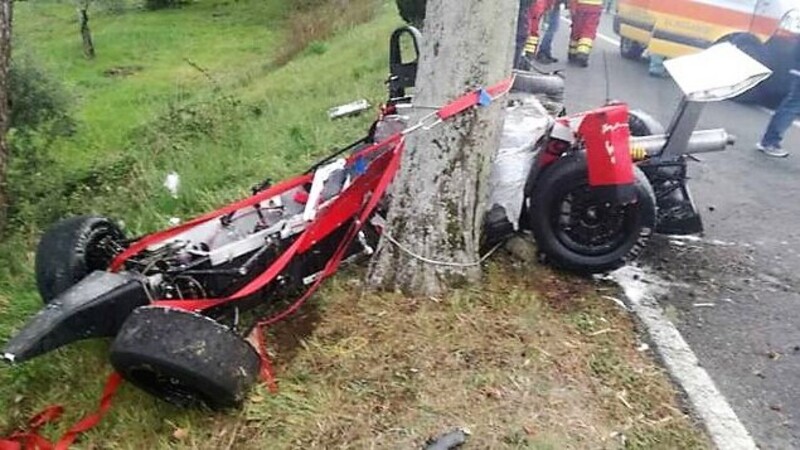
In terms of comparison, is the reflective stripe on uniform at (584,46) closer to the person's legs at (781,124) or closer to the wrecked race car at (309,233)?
the person's legs at (781,124)

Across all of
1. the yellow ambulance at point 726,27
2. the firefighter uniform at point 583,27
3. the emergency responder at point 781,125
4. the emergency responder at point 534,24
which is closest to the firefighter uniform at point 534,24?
the emergency responder at point 534,24

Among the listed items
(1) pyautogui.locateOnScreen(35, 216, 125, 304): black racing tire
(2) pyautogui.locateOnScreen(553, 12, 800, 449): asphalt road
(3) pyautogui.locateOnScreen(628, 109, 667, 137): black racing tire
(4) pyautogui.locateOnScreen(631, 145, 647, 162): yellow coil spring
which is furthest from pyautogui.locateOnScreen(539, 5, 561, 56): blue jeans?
(1) pyautogui.locateOnScreen(35, 216, 125, 304): black racing tire

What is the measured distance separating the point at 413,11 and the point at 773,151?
5.82 meters

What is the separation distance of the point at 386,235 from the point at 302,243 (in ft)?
1.23

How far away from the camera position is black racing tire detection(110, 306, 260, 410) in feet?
9.76

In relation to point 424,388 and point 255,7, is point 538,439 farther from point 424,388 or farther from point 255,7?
point 255,7

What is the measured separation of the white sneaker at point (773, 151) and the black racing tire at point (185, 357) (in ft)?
17.8

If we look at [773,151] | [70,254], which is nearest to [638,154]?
[70,254]

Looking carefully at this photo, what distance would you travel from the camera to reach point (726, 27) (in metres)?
→ 9.30

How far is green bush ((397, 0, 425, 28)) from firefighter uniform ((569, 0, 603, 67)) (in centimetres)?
209

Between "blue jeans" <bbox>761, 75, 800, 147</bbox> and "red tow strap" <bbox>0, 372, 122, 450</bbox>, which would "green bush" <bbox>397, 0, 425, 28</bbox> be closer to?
"blue jeans" <bbox>761, 75, 800, 147</bbox>

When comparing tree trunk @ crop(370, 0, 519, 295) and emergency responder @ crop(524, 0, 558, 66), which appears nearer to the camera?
tree trunk @ crop(370, 0, 519, 295)

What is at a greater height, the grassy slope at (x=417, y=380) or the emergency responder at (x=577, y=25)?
the grassy slope at (x=417, y=380)

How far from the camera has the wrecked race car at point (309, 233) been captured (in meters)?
3.14
